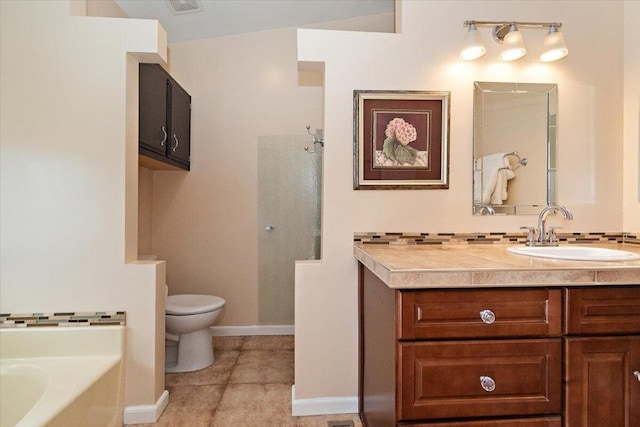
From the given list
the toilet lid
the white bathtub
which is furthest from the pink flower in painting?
the white bathtub

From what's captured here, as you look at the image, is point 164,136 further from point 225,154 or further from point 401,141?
point 401,141

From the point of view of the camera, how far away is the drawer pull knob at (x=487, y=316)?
45.9 inches

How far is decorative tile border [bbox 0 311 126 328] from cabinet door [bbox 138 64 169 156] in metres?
0.97

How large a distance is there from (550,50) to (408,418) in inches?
73.2

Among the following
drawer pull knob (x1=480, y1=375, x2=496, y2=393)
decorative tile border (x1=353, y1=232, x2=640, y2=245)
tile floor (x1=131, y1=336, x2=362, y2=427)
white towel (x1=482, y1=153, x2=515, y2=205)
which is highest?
white towel (x1=482, y1=153, x2=515, y2=205)

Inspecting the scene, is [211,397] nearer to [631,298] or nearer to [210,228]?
[210,228]

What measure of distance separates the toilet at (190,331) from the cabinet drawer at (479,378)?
1.62 meters

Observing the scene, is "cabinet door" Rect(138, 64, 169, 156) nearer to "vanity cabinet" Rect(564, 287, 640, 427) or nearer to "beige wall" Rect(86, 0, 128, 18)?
"beige wall" Rect(86, 0, 128, 18)

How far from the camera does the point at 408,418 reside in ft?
3.76

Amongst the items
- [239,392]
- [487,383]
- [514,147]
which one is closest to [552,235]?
[514,147]

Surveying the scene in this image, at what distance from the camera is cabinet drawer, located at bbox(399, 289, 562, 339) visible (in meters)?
1.16

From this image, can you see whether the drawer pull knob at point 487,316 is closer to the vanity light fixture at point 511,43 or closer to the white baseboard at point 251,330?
the vanity light fixture at point 511,43

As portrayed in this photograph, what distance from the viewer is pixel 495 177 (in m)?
1.96

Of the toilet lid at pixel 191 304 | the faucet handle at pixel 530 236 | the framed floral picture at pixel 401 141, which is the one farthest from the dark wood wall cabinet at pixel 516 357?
the toilet lid at pixel 191 304
